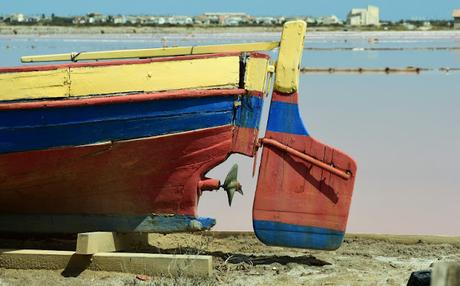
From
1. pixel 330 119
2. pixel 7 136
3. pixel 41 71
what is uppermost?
pixel 41 71

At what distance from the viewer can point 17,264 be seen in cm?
591

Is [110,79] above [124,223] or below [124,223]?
above

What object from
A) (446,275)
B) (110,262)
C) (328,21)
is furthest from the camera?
(328,21)

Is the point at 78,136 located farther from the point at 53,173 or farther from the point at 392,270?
the point at 392,270

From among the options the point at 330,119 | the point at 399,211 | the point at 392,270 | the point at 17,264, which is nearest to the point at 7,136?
the point at 17,264

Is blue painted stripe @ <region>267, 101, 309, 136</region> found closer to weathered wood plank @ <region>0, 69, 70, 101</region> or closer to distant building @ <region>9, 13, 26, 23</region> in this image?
weathered wood plank @ <region>0, 69, 70, 101</region>

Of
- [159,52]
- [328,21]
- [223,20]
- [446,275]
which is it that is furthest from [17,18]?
[446,275]

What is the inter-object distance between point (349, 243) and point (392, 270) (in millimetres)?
884

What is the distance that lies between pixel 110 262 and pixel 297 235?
117 centimetres

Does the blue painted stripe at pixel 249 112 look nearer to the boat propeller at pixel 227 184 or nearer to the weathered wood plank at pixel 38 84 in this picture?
the boat propeller at pixel 227 184

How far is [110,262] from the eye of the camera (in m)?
5.80

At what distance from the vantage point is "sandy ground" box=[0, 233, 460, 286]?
225 inches

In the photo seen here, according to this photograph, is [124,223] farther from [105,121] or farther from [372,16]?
[372,16]

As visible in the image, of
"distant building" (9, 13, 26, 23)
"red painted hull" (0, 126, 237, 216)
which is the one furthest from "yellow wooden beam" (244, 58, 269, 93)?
"distant building" (9, 13, 26, 23)
